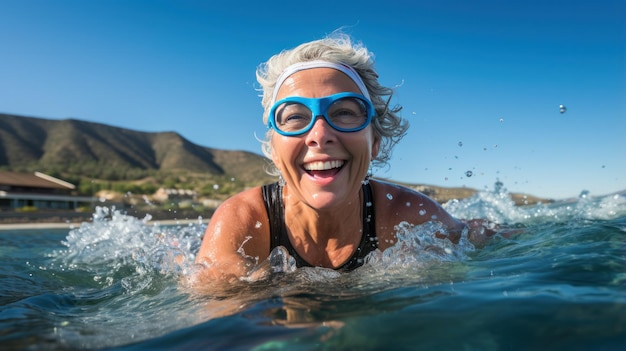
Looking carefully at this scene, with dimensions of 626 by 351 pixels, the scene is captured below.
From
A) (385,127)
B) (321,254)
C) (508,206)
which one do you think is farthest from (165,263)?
(508,206)

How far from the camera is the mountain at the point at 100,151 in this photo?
219 feet

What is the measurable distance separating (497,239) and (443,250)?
882 millimetres

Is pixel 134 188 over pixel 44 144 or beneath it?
Answer: beneath

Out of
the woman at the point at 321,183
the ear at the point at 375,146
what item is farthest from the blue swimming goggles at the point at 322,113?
the ear at the point at 375,146

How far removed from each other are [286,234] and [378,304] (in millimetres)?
1380

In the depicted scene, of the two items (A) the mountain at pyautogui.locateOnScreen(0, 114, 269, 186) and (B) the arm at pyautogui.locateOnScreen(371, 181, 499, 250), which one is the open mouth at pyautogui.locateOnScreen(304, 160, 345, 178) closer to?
(B) the arm at pyautogui.locateOnScreen(371, 181, 499, 250)

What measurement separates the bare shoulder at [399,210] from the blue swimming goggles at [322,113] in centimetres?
73

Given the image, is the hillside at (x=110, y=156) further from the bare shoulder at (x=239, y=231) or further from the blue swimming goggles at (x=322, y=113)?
the blue swimming goggles at (x=322, y=113)

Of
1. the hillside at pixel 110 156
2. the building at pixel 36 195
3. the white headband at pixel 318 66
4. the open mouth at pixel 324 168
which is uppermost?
the hillside at pixel 110 156

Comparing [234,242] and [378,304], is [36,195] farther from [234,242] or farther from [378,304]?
[378,304]

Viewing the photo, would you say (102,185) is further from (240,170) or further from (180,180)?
(240,170)

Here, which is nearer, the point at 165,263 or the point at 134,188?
the point at 165,263

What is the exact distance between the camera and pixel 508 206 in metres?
7.96

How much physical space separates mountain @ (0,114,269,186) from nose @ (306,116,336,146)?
179 feet
